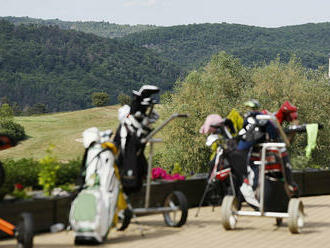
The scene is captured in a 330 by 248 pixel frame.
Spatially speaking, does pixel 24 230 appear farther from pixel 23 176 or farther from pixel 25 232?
pixel 23 176

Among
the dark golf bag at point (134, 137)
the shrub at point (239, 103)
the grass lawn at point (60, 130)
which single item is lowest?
the grass lawn at point (60, 130)

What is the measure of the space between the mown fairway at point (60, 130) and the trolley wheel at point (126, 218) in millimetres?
63911

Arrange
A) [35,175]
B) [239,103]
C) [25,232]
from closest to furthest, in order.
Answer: [25,232] < [35,175] < [239,103]

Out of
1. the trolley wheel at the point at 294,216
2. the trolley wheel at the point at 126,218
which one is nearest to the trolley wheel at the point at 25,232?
the trolley wheel at the point at 126,218

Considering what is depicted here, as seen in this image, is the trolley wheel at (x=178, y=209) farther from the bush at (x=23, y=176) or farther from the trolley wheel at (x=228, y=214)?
the bush at (x=23, y=176)

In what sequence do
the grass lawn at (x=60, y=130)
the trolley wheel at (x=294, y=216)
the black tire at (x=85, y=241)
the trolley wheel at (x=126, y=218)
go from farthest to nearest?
the grass lawn at (x=60, y=130), the trolley wheel at (x=294, y=216), the trolley wheel at (x=126, y=218), the black tire at (x=85, y=241)

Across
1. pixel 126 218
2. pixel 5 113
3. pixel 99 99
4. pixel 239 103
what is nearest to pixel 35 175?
pixel 126 218

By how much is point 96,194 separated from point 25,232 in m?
1.33

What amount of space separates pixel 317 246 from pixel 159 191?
335 centimetres

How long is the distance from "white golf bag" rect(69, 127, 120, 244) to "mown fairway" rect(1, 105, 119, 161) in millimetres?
64381

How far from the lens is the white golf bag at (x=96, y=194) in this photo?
8406mm

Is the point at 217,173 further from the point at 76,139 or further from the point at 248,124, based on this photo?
the point at 76,139

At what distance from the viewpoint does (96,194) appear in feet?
28.2

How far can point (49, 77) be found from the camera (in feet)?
595
